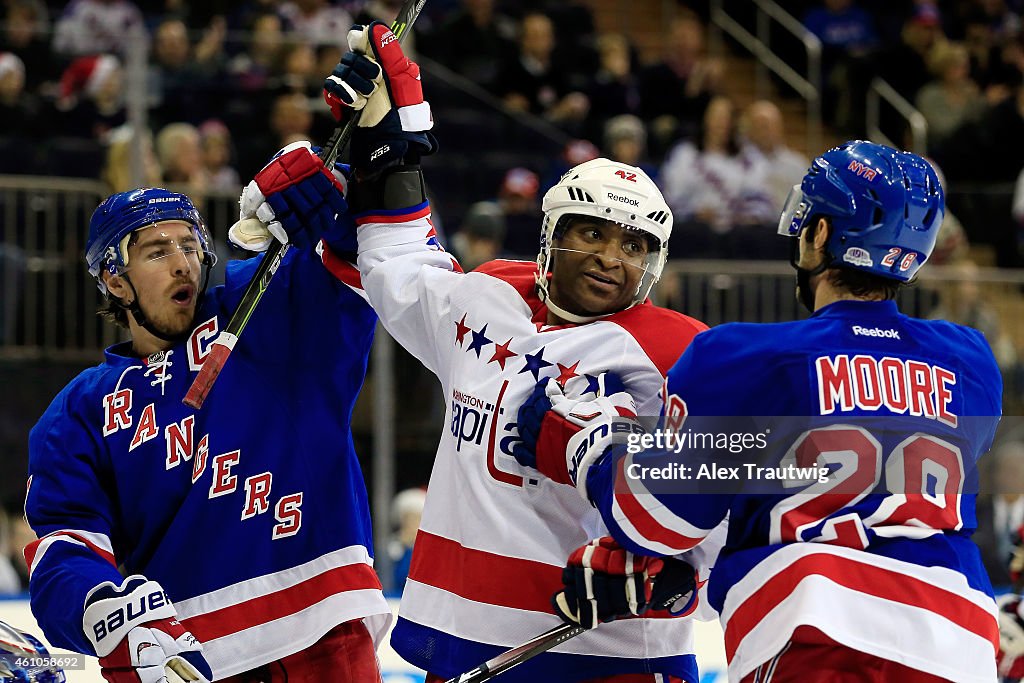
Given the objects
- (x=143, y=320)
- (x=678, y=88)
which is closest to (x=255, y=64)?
(x=678, y=88)

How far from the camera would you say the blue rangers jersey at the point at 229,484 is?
3.33 meters

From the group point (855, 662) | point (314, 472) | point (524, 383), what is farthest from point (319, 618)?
point (855, 662)

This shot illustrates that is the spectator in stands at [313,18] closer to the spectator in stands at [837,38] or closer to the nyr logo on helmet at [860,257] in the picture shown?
the spectator in stands at [837,38]

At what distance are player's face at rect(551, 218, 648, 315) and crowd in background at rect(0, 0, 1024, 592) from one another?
7.38 feet

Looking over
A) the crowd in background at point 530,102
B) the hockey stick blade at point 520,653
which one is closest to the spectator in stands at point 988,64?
the crowd in background at point 530,102

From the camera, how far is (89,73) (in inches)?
276

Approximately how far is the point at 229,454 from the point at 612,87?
6520mm

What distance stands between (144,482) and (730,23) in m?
8.61

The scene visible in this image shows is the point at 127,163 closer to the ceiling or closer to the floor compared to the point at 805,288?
closer to the ceiling

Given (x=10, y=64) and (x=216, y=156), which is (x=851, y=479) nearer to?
(x=216, y=156)

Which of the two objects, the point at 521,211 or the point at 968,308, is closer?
the point at 968,308

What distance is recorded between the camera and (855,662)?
257cm

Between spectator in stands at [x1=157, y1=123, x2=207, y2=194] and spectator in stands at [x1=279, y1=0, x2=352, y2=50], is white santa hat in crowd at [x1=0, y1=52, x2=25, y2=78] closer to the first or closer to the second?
spectator in stands at [x1=157, y1=123, x2=207, y2=194]

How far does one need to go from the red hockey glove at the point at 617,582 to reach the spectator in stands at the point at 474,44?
21.7ft
